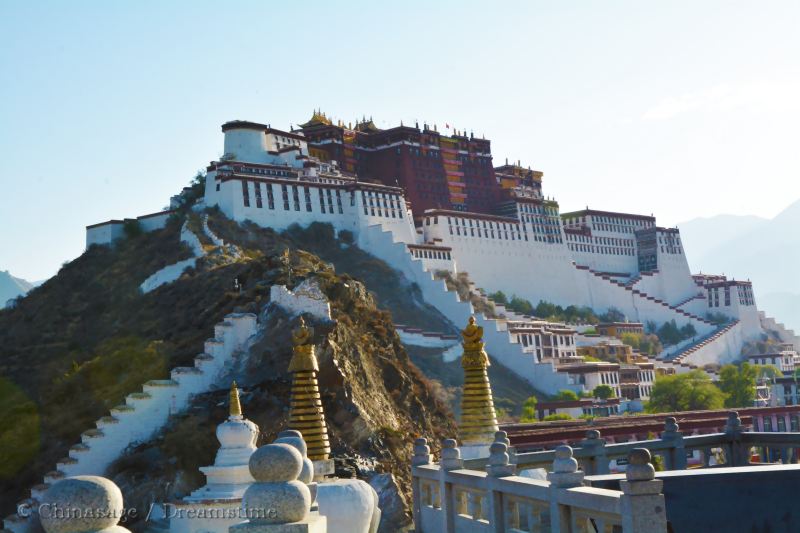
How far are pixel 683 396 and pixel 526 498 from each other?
2348 inches

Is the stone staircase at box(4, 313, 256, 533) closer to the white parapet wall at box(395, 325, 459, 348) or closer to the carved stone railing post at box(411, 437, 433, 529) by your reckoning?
the carved stone railing post at box(411, 437, 433, 529)

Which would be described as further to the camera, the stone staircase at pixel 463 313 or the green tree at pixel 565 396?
the stone staircase at pixel 463 313

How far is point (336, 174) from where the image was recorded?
81.0 meters

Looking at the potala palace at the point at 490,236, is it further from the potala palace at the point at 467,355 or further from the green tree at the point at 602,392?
the green tree at the point at 602,392

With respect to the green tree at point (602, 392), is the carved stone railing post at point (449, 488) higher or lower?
lower

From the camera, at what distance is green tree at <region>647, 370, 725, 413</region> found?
7069 cm

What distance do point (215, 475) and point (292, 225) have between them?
61377mm

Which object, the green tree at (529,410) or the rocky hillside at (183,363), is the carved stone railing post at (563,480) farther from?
the green tree at (529,410)

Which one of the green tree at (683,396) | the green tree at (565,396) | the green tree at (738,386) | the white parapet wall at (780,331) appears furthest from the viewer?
the white parapet wall at (780,331)

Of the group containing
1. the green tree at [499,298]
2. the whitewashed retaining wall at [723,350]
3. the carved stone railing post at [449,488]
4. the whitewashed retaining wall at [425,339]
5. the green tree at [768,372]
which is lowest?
the carved stone railing post at [449,488]

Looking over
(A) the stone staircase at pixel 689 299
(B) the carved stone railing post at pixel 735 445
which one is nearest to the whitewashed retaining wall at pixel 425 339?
(A) the stone staircase at pixel 689 299

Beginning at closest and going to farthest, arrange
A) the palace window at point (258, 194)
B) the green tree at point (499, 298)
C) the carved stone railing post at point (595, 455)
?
the carved stone railing post at point (595, 455) < the palace window at point (258, 194) < the green tree at point (499, 298)

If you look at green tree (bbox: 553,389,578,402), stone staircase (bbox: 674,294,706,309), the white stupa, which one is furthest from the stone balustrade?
stone staircase (bbox: 674,294,706,309)

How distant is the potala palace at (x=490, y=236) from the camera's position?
241 ft
